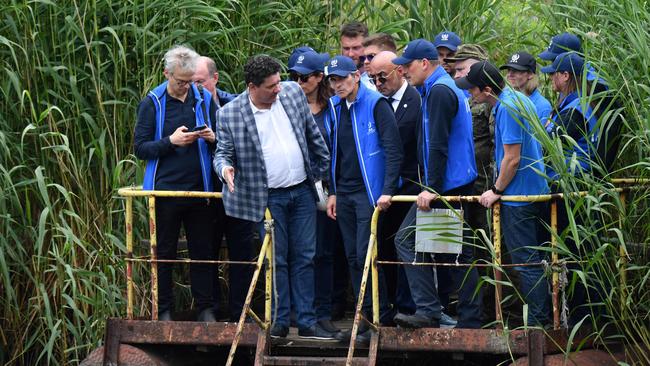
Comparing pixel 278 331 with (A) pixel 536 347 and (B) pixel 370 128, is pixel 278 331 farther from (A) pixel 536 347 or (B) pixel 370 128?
(A) pixel 536 347

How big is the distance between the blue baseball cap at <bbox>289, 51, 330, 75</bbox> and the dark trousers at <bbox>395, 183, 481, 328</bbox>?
4.58 ft

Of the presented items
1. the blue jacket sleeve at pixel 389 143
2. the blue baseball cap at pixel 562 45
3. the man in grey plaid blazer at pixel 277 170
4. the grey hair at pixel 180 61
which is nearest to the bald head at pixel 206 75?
the grey hair at pixel 180 61

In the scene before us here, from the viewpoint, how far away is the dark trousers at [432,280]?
27.3 feet

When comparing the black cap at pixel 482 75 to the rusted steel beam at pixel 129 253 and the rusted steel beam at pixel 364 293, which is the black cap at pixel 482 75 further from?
the rusted steel beam at pixel 129 253

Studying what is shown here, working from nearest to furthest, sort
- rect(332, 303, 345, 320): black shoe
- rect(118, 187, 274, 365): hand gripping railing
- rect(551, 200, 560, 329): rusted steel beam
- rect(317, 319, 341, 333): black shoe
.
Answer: rect(551, 200, 560, 329): rusted steel beam
rect(118, 187, 274, 365): hand gripping railing
rect(317, 319, 341, 333): black shoe
rect(332, 303, 345, 320): black shoe

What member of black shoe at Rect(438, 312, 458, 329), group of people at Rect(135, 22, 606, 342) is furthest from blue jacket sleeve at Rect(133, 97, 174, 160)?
black shoe at Rect(438, 312, 458, 329)

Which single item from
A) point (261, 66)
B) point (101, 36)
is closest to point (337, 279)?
point (261, 66)

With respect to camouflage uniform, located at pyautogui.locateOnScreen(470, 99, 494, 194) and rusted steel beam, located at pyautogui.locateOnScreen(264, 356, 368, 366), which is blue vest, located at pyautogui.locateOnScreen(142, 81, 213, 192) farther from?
camouflage uniform, located at pyautogui.locateOnScreen(470, 99, 494, 194)

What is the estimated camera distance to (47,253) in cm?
988

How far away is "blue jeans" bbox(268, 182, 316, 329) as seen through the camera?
866cm

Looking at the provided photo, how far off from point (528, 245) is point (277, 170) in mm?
1683

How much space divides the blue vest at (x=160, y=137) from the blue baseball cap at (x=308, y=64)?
69 centimetres

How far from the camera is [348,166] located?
28.7 ft

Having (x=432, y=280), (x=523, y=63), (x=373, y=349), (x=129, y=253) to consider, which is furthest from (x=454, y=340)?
(x=129, y=253)
